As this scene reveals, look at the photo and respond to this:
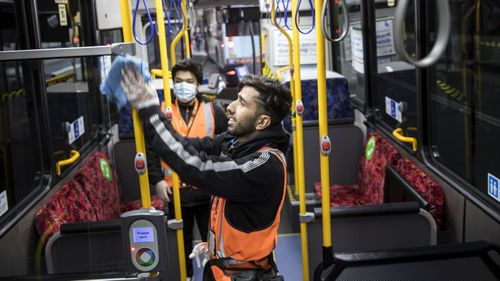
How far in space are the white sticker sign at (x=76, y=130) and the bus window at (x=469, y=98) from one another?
2770 millimetres

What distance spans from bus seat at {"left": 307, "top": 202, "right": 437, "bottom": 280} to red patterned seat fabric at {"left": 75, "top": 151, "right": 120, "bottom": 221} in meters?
1.56

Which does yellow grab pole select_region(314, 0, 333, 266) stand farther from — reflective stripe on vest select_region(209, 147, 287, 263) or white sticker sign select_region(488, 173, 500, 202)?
white sticker sign select_region(488, 173, 500, 202)

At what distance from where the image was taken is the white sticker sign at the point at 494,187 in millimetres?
3021

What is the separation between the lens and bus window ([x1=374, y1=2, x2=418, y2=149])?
4.39 meters

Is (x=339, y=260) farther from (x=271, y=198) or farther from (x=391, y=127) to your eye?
(x=391, y=127)

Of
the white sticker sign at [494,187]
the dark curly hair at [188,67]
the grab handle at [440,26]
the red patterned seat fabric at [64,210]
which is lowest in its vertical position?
the red patterned seat fabric at [64,210]

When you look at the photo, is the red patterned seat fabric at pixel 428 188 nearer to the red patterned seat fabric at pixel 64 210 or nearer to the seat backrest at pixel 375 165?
the seat backrest at pixel 375 165

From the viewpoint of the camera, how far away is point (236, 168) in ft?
6.65

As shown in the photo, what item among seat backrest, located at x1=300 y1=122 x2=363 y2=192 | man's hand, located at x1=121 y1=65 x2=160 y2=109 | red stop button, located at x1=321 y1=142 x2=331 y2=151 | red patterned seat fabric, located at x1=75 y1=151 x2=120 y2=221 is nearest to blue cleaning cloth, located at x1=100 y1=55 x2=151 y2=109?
man's hand, located at x1=121 y1=65 x2=160 y2=109

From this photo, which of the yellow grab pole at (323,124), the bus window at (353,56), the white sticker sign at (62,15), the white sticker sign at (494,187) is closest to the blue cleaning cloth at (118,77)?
the yellow grab pole at (323,124)

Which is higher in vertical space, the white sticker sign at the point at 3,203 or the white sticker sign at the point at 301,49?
the white sticker sign at the point at 301,49

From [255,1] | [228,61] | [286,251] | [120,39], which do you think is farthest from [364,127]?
[228,61]

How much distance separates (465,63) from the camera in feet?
12.1

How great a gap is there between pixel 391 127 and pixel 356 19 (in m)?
1.53
